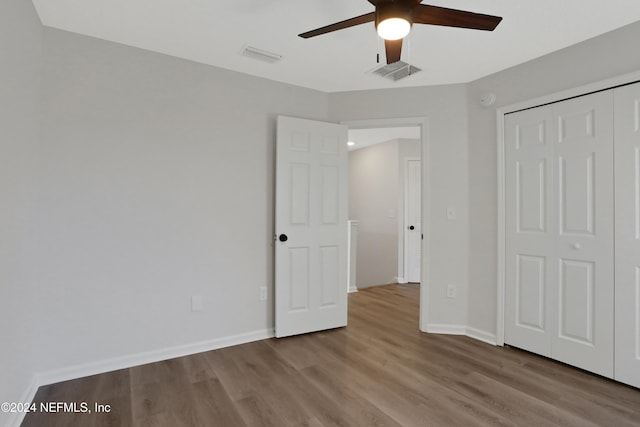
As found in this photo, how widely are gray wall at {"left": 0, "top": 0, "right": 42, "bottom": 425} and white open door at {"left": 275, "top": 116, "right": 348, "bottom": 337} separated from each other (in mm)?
1717

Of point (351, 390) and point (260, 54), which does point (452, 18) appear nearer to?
point (260, 54)

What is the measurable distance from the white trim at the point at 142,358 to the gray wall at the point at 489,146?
2.00 m

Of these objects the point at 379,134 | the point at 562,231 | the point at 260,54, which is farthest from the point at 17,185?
the point at 379,134

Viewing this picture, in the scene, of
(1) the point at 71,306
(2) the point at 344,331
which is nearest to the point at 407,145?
(2) the point at 344,331

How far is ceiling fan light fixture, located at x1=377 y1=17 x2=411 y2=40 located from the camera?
1513 mm

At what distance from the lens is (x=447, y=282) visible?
3.23 metres

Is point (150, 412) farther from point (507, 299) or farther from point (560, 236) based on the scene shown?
point (560, 236)

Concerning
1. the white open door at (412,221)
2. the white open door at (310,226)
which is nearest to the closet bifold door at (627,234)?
the white open door at (310,226)

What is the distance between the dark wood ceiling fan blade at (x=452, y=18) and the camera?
1556 mm

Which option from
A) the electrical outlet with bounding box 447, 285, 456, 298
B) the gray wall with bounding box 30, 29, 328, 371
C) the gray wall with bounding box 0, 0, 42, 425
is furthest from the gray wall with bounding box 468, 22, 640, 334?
the gray wall with bounding box 0, 0, 42, 425

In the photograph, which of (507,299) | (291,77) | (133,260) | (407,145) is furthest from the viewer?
(407,145)

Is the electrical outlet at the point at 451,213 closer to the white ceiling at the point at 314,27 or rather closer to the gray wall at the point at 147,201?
the white ceiling at the point at 314,27

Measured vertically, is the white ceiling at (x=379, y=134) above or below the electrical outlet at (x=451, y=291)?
above

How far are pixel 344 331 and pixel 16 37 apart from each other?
3157 mm
